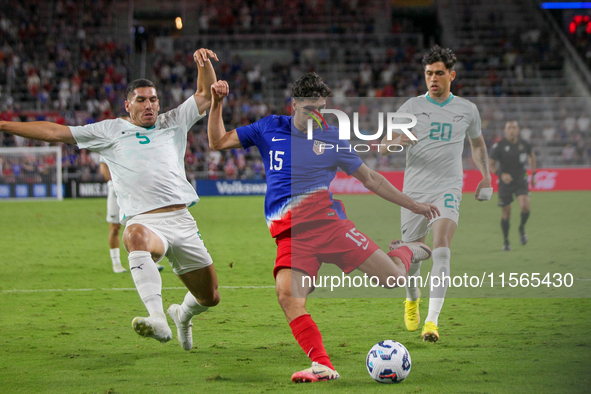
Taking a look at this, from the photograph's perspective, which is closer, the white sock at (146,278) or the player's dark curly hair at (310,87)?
the white sock at (146,278)

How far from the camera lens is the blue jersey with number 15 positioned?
464 centimetres

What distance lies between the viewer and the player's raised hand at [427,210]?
5140 mm

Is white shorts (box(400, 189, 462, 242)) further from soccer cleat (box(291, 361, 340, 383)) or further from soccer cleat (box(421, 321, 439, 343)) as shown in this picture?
soccer cleat (box(291, 361, 340, 383))

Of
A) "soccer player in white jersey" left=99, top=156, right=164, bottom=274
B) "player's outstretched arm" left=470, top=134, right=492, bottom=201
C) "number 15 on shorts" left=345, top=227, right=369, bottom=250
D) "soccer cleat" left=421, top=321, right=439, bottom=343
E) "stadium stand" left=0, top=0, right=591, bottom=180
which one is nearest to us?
"number 15 on shorts" left=345, top=227, right=369, bottom=250

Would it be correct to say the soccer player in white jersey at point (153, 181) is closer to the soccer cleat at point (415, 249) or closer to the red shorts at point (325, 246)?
the red shorts at point (325, 246)

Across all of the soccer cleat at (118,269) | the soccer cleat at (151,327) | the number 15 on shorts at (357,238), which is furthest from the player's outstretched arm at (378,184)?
the soccer cleat at (118,269)

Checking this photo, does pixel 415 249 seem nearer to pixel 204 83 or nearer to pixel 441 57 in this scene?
pixel 441 57

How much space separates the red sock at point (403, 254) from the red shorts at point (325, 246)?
14.5 inches

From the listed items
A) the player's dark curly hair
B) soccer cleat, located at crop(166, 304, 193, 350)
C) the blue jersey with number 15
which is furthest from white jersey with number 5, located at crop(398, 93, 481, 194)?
soccer cleat, located at crop(166, 304, 193, 350)

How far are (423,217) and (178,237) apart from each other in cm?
230

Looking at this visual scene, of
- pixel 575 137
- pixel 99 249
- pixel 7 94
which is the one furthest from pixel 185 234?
pixel 7 94

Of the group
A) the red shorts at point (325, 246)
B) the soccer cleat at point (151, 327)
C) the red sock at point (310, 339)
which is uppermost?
the red shorts at point (325, 246)

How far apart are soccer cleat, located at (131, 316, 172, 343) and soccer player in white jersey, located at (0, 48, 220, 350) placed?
0.72 meters

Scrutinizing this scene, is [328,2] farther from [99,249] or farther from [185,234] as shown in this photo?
[185,234]
